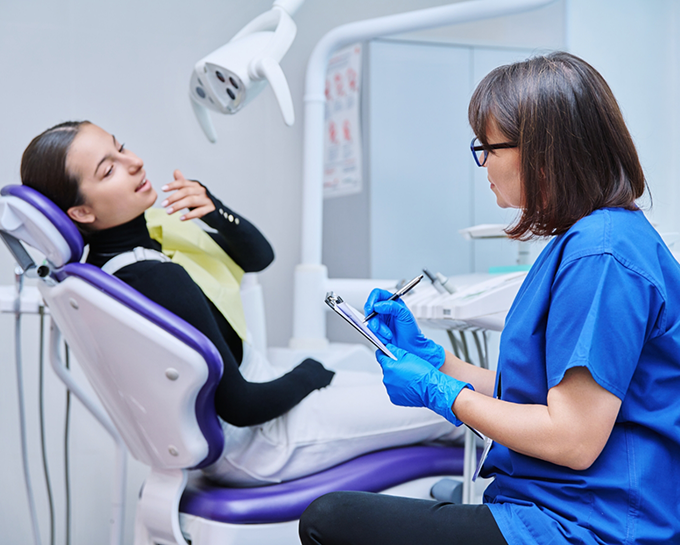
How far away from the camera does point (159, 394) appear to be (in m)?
1.13

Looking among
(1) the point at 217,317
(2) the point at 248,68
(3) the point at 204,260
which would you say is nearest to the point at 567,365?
(1) the point at 217,317

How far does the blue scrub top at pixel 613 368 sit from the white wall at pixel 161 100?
1.16 m

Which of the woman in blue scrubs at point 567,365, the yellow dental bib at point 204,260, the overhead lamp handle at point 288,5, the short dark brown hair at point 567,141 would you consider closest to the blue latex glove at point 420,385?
the woman in blue scrubs at point 567,365

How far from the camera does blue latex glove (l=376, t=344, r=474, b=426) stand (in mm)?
757

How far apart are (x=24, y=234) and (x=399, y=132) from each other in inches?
61.0

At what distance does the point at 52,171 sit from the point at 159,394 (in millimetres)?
490

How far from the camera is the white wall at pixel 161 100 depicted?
78.3 inches

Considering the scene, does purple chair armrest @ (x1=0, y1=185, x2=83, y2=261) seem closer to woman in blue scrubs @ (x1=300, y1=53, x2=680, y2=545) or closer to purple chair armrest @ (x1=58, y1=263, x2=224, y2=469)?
purple chair armrest @ (x1=58, y1=263, x2=224, y2=469)

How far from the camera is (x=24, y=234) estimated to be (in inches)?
44.5

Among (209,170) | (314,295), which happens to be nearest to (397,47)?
(209,170)

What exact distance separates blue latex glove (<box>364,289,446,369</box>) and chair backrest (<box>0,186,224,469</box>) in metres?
0.34

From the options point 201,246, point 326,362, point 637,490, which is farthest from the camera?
point 326,362

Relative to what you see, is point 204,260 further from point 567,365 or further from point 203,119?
point 567,365

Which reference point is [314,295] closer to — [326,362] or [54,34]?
[326,362]
